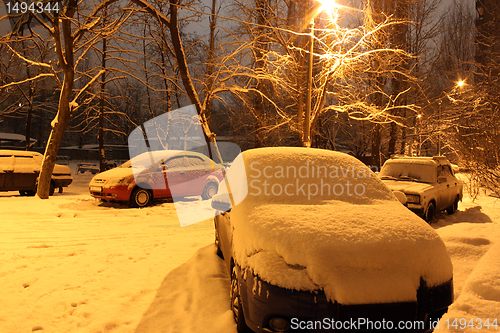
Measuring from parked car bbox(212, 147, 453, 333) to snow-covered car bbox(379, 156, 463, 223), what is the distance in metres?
5.04

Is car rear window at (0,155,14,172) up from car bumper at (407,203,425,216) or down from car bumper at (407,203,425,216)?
up

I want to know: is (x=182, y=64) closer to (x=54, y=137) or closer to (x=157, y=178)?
(x=157, y=178)

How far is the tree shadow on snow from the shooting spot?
3.27 metres

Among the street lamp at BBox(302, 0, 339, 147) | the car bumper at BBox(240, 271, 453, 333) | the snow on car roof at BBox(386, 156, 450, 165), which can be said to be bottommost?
the car bumper at BBox(240, 271, 453, 333)

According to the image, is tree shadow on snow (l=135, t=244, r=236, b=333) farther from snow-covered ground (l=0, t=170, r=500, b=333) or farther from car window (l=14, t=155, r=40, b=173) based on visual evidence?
car window (l=14, t=155, r=40, b=173)

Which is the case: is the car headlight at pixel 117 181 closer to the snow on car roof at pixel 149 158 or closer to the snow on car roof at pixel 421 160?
the snow on car roof at pixel 149 158

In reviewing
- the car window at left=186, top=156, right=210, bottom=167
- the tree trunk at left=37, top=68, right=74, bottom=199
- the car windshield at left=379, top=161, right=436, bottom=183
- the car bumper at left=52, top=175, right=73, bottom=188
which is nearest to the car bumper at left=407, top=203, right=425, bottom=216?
the car windshield at left=379, top=161, right=436, bottom=183

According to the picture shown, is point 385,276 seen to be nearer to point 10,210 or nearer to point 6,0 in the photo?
point 10,210

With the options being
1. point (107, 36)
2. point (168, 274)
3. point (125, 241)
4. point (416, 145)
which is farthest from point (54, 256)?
point (416, 145)

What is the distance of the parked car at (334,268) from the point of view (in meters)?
2.35

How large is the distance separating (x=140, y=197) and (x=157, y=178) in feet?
2.95

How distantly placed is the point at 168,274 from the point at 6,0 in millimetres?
9017

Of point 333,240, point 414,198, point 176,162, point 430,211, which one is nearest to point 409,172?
point 430,211

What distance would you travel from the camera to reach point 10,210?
8.05 metres
